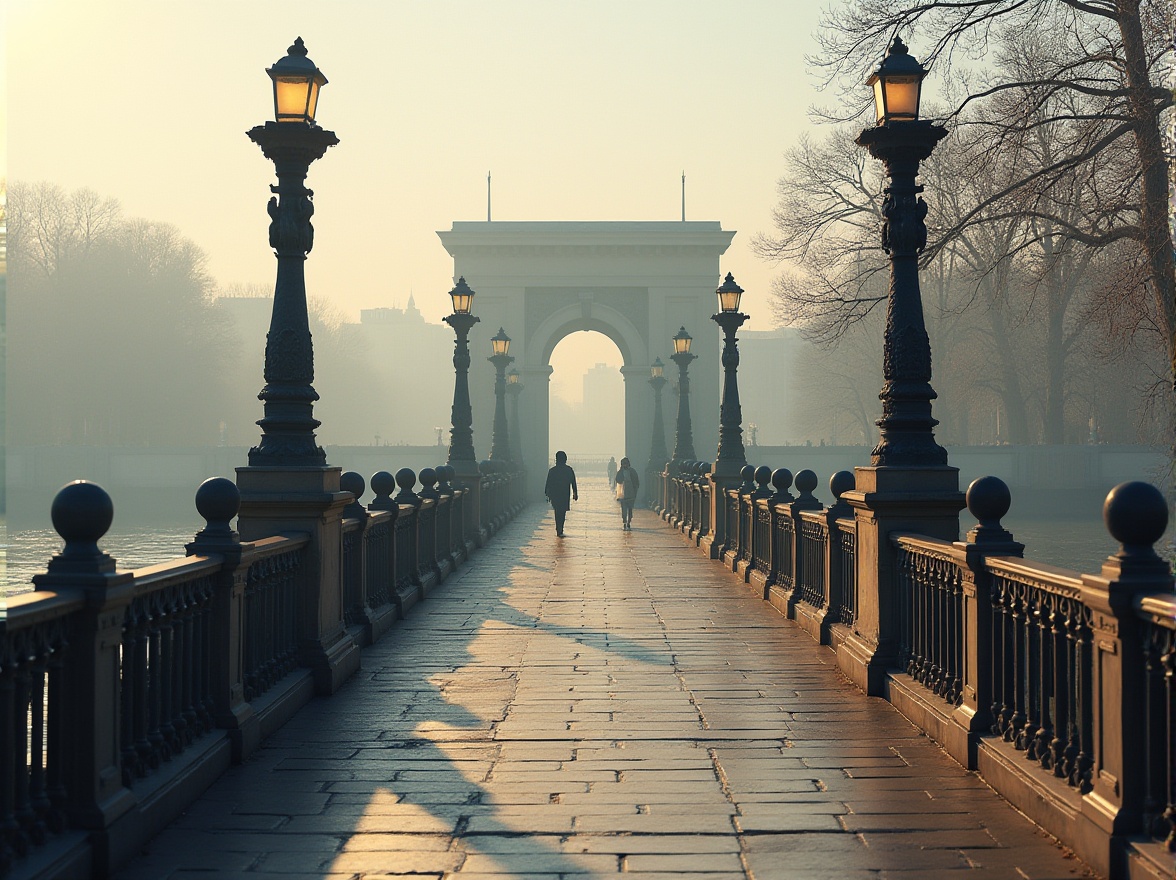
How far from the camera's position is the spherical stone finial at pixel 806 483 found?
12972 mm

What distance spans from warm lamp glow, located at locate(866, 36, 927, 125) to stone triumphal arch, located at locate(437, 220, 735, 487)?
139ft

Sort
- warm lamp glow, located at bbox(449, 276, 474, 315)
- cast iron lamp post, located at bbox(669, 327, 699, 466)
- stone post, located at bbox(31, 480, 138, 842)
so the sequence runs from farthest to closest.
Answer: cast iron lamp post, located at bbox(669, 327, 699, 466) → warm lamp glow, located at bbox(449, 276, 474, 315) → stone post, located at bbox(31, 480, 138, 842)

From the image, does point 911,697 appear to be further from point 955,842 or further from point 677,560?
point 677,560

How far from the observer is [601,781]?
6.36m

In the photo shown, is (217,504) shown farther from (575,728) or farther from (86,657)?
(575,728)

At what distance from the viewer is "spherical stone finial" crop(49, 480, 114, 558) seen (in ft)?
16.3

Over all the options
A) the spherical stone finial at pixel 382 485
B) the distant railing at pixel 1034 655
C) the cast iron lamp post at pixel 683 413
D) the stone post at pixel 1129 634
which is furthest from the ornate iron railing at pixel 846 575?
the cast iron lamp post at pixel 683 413

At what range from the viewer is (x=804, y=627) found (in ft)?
39.5

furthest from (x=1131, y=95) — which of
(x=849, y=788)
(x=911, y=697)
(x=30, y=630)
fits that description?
(x=30, y=630)

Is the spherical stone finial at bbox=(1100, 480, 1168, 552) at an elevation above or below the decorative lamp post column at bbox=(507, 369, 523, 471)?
below

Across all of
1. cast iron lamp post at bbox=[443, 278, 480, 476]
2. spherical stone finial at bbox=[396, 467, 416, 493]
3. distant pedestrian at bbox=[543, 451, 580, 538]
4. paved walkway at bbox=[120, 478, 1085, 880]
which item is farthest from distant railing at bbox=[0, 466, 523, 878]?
distant pedestrian at bbox=[543, 451, 580, 538]

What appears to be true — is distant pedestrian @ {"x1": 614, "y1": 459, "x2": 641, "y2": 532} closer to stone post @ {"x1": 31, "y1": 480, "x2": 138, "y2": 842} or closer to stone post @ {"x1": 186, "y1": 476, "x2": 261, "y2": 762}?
stone post @ {"x1": 186, "y1": 476, "x2": 261, "y2": 762}

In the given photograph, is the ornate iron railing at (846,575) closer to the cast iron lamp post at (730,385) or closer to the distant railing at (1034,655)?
the distant railing at (1034,655)

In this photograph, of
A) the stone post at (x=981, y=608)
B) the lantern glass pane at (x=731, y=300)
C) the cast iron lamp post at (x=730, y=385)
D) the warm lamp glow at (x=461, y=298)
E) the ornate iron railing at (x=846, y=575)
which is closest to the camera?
the stone post at (x=981, y=608)
